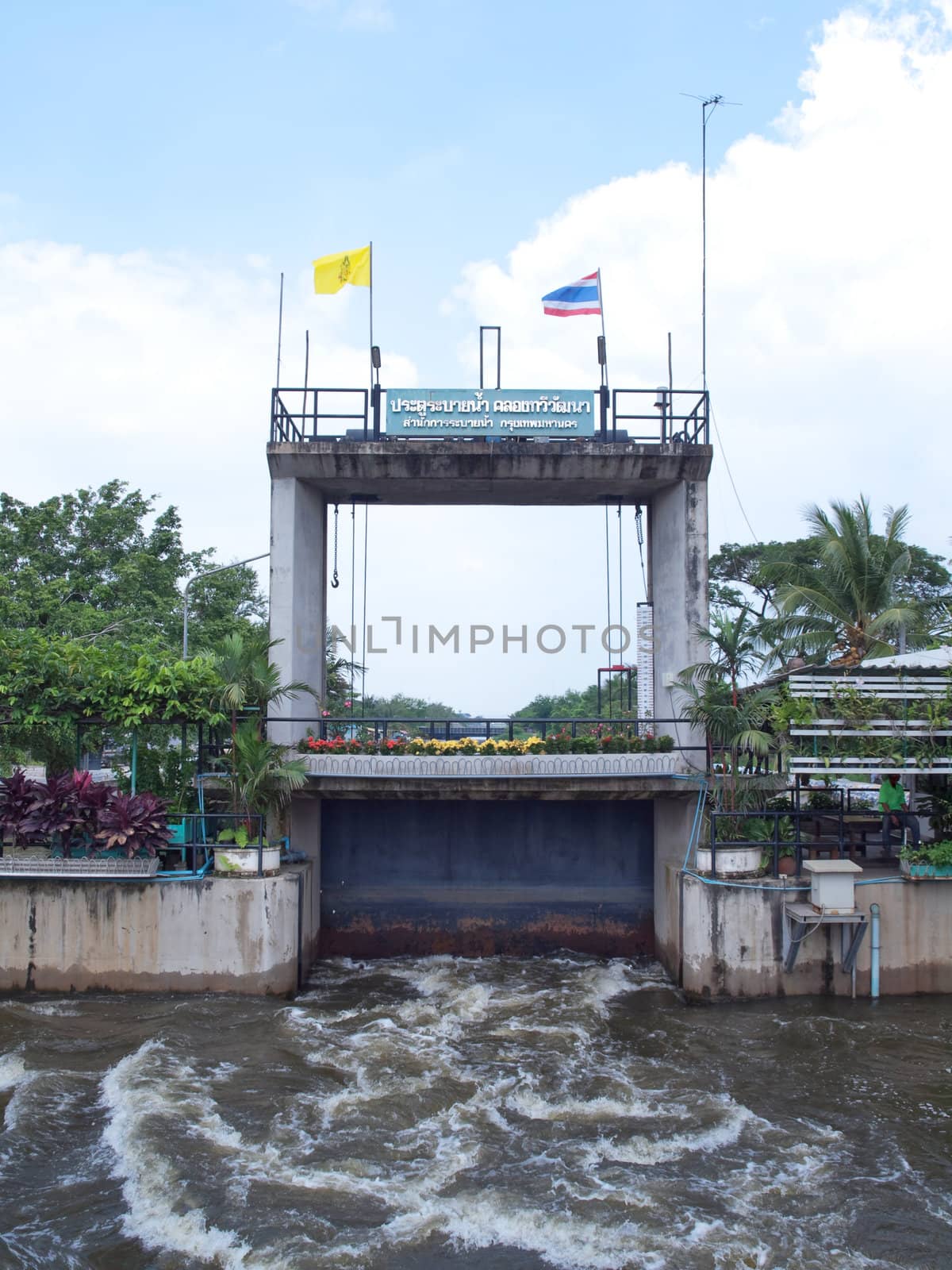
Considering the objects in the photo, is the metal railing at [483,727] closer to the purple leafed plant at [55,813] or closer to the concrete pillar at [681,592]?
the concrete pillar at [681,592]

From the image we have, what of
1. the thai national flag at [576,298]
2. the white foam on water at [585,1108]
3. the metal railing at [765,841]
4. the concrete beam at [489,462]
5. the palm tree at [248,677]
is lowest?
the white foam on water at [585,1108]

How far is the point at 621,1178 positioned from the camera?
9.32 metres

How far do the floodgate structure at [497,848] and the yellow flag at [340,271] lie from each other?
2752 mm

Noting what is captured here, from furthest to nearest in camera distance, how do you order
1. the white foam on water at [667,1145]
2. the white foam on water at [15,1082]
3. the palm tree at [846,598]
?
the palm tree at [846,598]
the white foam on water at [15,1082]
the white foam on water at [667,1145]

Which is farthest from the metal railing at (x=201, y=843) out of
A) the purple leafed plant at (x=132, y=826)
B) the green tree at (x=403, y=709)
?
the green tree at (x=403, y=709)

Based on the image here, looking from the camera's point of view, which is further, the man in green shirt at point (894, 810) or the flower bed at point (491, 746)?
the flower bed at point (491, 746)

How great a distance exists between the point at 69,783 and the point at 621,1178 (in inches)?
435

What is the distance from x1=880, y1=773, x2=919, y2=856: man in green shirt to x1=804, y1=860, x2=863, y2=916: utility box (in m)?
2.11

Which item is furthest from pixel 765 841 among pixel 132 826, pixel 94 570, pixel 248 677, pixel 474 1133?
pixel 94 570

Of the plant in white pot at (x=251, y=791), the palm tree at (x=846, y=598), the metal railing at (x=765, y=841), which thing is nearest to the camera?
the metal railing at (x=765, y=841)

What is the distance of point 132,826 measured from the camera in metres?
15.3

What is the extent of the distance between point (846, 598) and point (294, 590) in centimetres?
1553

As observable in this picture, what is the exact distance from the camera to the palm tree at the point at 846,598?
966 inches

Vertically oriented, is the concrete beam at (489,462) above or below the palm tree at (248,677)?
above
